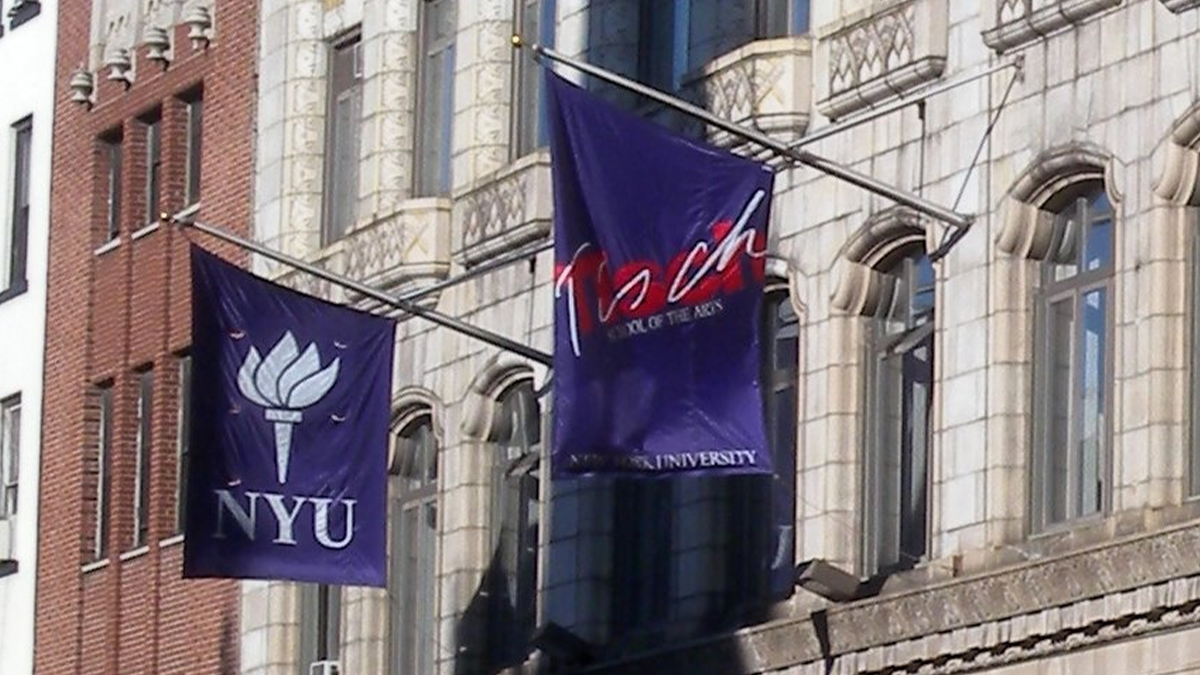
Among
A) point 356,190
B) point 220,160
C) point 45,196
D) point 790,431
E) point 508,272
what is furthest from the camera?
point 45,196

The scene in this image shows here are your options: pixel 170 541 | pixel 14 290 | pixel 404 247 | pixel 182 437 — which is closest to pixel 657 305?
pixel 404 247

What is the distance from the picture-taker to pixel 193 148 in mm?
46562

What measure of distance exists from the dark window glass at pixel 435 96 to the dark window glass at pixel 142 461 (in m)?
7.04

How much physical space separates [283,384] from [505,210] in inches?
161

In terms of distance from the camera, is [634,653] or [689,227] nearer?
[689,227]

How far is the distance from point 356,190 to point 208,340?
7.31 meters

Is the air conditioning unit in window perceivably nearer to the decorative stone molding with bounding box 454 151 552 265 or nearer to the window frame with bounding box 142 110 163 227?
the decorative stone molding with bounding box 454 151 552 265

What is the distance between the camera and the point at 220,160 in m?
45.0

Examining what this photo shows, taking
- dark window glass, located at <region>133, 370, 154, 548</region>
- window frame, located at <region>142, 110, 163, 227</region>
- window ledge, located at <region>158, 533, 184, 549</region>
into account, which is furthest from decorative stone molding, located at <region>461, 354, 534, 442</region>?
window frame, located at <region>142, 110, 163, 227</region>

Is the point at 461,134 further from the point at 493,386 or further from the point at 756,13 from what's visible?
the point at 756,13

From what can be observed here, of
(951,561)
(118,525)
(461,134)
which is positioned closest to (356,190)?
(461,134)

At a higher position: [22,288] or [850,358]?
[22,288]

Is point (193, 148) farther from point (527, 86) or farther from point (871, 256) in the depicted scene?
point (871, 256)

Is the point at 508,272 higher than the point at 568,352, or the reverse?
the point at 508,272
